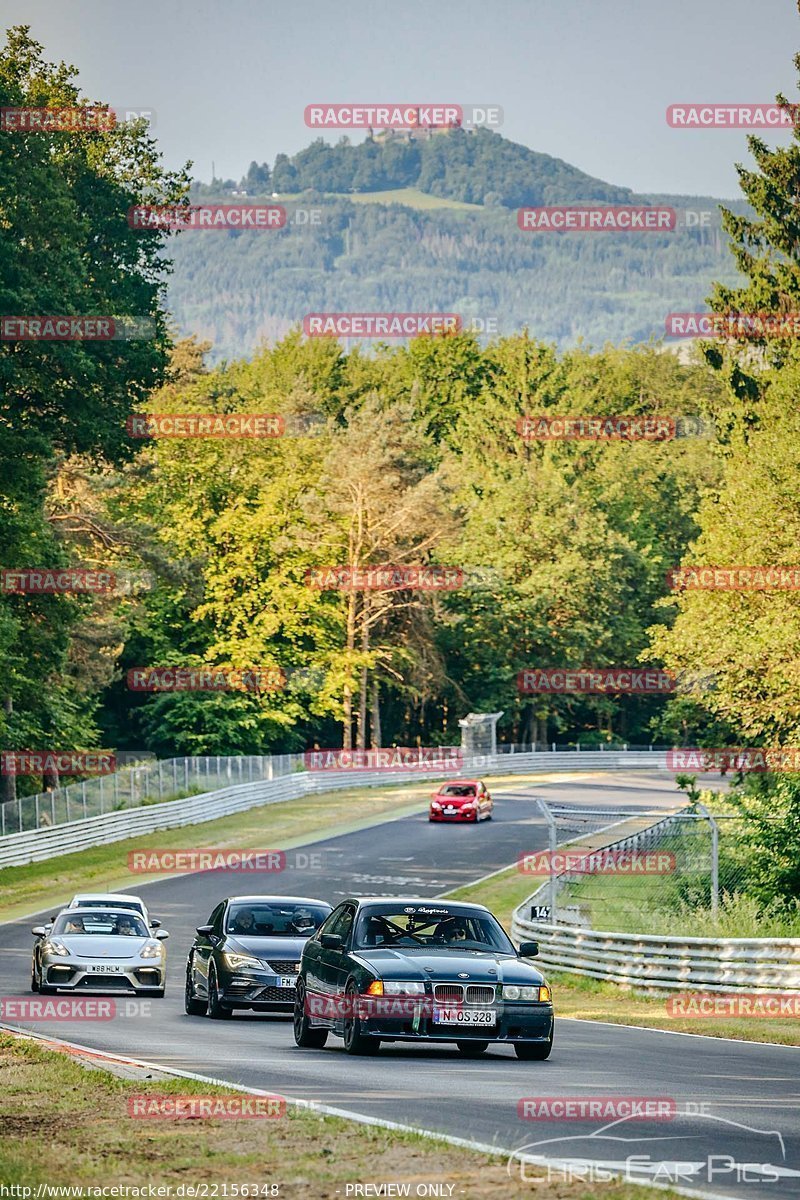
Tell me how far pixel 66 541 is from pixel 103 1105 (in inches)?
1708

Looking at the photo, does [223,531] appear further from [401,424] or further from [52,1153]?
[52,1153]

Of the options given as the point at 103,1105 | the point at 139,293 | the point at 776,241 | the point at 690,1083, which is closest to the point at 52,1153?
the point at 103,1105

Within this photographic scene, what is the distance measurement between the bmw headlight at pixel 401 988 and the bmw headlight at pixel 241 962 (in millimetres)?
5947

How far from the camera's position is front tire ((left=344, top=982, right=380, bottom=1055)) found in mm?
15404

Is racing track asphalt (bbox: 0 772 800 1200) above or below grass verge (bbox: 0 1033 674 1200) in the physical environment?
below

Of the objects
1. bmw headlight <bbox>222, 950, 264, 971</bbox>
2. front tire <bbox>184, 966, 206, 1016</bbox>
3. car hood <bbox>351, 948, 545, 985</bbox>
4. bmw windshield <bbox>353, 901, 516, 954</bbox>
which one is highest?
bmw windshield <bbox>353, 901, 516, 954</bbox>

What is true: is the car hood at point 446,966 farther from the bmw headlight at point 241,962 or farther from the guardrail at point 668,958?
the guardrail at point 668,958

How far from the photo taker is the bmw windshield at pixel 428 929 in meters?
16.2

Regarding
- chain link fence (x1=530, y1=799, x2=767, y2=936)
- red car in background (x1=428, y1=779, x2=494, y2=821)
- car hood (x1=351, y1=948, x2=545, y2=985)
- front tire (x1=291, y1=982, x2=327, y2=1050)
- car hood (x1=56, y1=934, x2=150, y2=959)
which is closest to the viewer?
car hood (x1=351, y1=948, x2=545, y2=985)

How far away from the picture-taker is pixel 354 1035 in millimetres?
15578

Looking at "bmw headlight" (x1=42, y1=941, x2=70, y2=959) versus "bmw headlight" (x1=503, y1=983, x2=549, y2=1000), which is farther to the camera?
"bmw headlight" (x1=42, y1=941, x2=70, y2=959)

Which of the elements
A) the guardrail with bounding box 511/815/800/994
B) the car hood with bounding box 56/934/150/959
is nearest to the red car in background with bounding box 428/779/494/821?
the guardrail with bounding box 511/815/800/994

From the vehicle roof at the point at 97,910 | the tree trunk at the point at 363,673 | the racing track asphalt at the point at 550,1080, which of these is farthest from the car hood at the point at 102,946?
the tree trunk at the point at 363,673

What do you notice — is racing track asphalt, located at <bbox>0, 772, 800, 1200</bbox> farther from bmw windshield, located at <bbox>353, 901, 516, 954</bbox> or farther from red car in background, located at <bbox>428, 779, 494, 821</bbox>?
red car in background, located at <bbox>428, 779, 494, 821</bbox>
